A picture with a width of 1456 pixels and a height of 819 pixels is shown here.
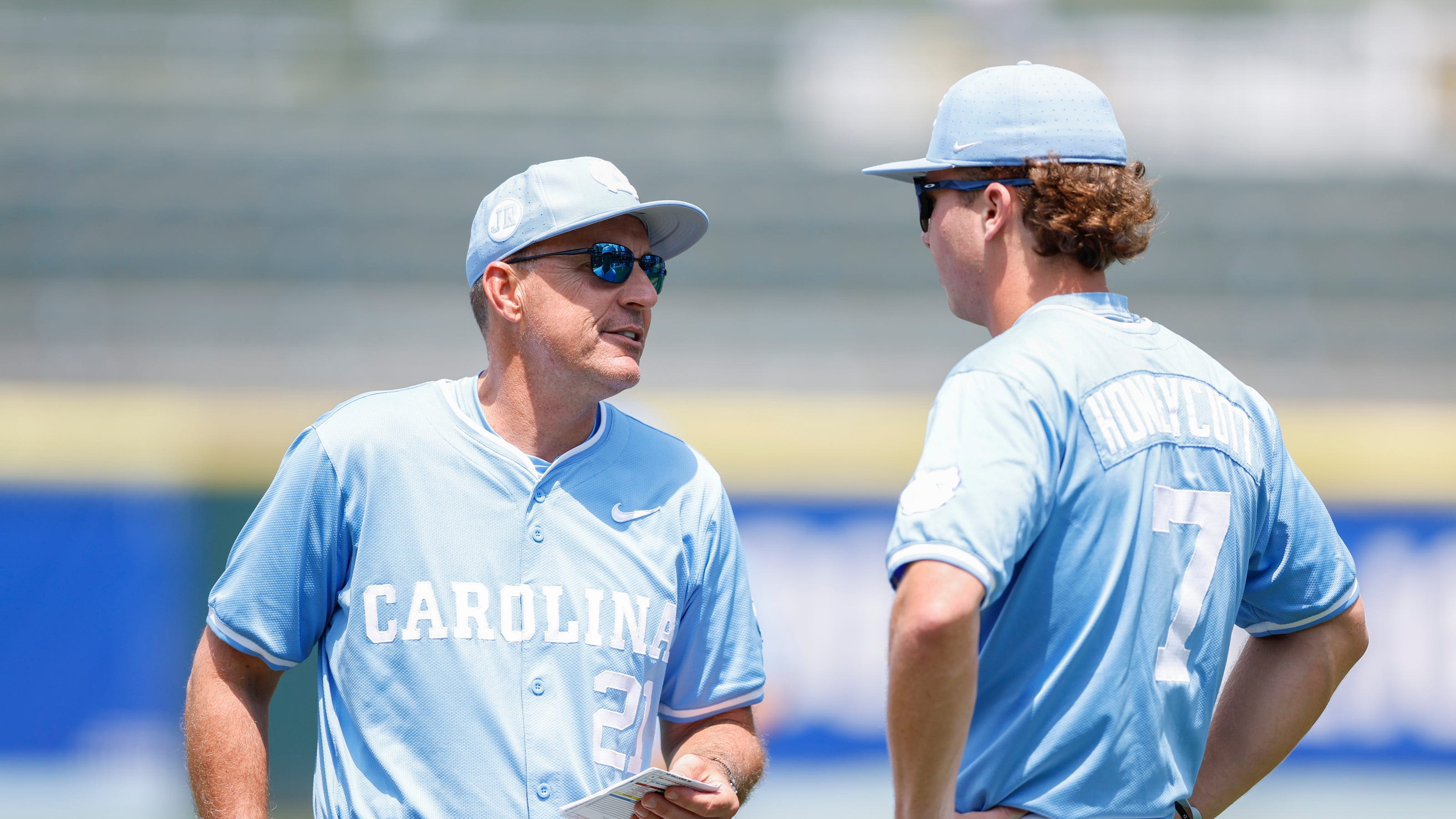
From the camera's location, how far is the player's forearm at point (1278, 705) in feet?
7.62

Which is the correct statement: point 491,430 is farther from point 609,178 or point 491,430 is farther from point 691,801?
point 691,801

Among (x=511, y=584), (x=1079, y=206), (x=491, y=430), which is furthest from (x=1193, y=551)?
(x=491, y=430)

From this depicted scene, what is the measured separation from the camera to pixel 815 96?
12195mm

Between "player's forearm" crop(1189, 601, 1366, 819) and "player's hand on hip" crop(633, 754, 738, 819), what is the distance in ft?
2.64

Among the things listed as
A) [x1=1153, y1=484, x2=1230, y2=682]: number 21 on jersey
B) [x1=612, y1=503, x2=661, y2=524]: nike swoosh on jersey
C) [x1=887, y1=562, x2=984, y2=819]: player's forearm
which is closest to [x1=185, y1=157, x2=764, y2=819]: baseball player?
[x1=612, y1=503, x2=661, y2=524]: nike swoosh on jersey

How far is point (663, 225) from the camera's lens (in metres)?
2.67

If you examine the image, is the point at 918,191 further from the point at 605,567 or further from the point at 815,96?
the point at 815,96

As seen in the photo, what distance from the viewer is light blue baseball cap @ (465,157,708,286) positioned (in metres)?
2.50

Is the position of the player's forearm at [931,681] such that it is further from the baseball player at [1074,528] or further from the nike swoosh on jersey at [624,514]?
the nike swoosh on jersey at [624,514]

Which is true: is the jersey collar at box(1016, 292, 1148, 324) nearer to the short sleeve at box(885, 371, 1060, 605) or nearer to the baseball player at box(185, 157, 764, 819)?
the short sleeve at box(885, 371, 1060, 605)

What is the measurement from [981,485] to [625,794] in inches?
30.7

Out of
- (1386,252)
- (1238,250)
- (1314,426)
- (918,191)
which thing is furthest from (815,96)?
(918,191)

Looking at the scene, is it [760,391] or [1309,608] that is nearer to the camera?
[1309,608]

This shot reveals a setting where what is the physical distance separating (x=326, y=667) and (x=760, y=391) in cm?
658
